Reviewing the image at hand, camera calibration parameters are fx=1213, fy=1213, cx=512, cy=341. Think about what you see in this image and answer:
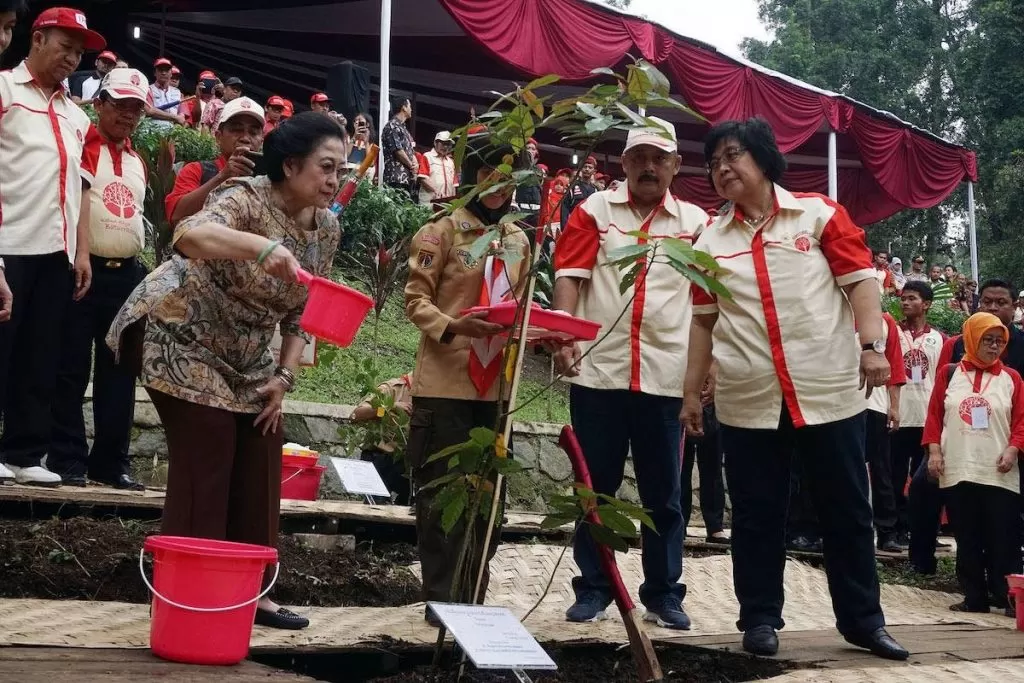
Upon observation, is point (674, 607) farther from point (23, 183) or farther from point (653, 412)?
point (23, 183)

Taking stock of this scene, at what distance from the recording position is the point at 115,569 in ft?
14.6

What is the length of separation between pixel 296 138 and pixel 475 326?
0.80 meters

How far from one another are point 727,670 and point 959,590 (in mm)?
3912

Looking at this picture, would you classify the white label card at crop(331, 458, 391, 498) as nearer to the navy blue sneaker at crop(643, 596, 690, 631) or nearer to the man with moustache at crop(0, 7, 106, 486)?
the man with moustache at crop(0, 7, 106, 486)

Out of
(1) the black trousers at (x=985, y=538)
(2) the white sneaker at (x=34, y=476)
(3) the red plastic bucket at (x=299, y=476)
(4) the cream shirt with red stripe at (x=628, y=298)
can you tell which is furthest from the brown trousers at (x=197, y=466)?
(1) the black trousers at (x=985, y=538)

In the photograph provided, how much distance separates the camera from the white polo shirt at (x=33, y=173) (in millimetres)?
4812

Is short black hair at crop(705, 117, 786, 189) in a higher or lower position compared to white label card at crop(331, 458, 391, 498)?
higher

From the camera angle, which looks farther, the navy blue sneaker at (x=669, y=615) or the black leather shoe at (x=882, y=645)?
the navy blue sneaker at (x=669, y=615)

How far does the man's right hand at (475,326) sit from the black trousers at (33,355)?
197 centimetres

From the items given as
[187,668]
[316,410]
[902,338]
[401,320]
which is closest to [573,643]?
[187,668]

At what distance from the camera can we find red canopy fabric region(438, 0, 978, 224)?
518 inches

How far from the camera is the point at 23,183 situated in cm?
483

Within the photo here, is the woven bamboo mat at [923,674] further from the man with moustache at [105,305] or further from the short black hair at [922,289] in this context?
the short black hair at [922,289]

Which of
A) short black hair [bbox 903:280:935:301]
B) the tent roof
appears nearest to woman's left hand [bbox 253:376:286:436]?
short black hair [bbox 903:280:935:301]
